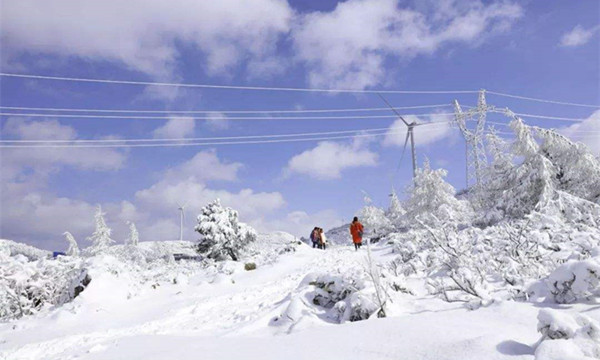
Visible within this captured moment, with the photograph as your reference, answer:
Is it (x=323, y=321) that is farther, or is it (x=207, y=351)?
(x=323, y=321)

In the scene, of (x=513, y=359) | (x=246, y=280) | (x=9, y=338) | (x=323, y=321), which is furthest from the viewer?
(x=246, y=280)

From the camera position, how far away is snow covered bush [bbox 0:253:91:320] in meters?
11.7

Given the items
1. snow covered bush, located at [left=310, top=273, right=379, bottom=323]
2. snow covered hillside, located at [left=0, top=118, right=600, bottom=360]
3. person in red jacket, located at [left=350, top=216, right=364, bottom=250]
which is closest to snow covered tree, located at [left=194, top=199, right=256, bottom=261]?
person in red jacket, located at [left=350, top=216, right=364, bottom=250]

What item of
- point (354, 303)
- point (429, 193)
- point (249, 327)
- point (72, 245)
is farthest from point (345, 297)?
point (72, 245)

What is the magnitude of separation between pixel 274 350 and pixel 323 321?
1728 millimetres

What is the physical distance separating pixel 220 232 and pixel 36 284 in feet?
63.0

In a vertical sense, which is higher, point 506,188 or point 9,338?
point 506,188

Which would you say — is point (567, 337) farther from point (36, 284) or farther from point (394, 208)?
point (394, 208)

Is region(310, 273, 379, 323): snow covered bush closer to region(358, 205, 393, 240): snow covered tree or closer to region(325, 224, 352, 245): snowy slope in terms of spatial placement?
region(325, 224, 352, 245): snowy slope

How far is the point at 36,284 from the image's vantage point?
40.2 feet

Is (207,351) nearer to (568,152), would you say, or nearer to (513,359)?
(513,359)

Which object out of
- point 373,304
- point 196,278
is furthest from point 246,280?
point 373,304

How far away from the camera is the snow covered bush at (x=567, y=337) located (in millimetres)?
2652

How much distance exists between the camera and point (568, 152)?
19.6 m
